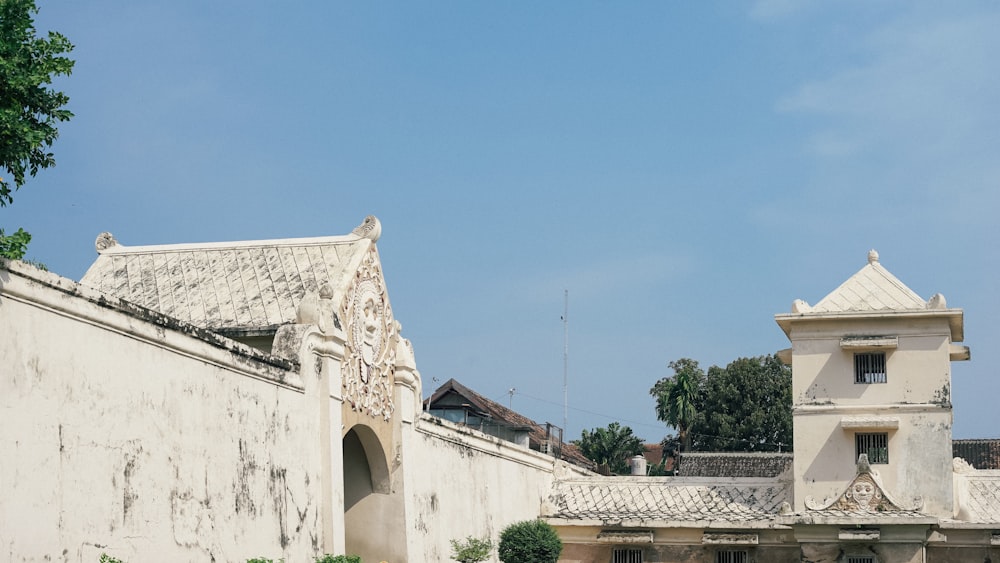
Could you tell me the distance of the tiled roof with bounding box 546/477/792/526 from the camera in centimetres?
2639

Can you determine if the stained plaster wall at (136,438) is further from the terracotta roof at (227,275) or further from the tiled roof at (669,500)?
the tiled roof at (669,500)

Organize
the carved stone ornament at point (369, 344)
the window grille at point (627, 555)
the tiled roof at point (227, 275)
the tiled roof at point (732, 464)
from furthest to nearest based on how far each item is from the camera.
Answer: the tiled roof at point (732, 464)
the window grille at point (627, 555)
the carved stone ornament at point (369, 344)
the tiled roof at point (227, 275)

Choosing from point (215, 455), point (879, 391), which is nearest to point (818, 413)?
point (879, 391)

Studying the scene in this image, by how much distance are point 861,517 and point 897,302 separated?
4.40m

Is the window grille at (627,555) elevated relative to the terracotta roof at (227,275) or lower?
lower

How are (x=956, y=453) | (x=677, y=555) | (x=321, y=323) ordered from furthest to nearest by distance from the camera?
1. (x=956, y=453)
2. (x=677, y=555)
3. (x=321, y=323)

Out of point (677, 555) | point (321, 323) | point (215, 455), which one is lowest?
point (677, 555)

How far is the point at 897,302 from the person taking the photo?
2603 cm

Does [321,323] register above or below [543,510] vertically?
above

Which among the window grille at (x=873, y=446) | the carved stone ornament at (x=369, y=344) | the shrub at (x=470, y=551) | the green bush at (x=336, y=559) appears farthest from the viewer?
the window grille at (x=873, y=446)

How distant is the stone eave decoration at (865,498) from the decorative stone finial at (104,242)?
46.1ft

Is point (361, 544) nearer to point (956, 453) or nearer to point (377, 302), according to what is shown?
point (377, 302)

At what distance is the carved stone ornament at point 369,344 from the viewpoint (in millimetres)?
17812

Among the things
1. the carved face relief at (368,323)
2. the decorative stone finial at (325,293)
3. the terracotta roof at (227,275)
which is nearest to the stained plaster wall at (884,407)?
the carved face relief at (368,323)
